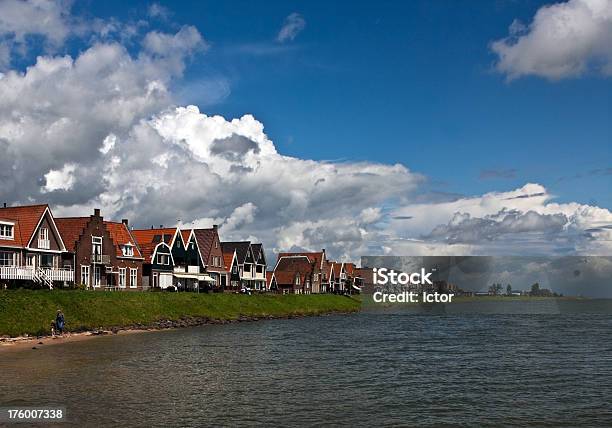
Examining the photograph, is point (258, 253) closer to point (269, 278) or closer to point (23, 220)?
point (269, 278)

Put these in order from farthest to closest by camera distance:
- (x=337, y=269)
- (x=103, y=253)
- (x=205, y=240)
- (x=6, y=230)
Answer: (x=337, y=269)
(x=205, y=240)
(x=103, y=253)
(x=6, y=230)

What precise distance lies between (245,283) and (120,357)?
3452 inches

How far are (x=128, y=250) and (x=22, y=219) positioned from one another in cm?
1921

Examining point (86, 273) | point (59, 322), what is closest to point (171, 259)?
point (86, 273)

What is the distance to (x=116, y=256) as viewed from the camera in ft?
292

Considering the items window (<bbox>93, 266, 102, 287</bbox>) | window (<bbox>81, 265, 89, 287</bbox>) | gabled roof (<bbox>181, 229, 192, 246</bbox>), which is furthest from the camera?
gabled roof (<bbox>181, 229, 192, 246</bbox>)

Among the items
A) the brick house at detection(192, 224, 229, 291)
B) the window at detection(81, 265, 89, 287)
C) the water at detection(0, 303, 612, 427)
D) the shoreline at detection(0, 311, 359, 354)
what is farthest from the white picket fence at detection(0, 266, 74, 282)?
the brick house at detection(192, 224, 229, 291)

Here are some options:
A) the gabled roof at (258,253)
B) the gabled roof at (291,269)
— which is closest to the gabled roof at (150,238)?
the gabled roof at (258,253)

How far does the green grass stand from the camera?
56.4 meters

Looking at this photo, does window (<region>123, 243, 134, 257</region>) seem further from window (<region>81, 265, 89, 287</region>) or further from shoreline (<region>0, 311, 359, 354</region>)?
shoreline (<region>0, 311, 359, 354</region>)

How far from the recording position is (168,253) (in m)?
101

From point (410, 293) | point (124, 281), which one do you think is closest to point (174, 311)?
point (124, 281)

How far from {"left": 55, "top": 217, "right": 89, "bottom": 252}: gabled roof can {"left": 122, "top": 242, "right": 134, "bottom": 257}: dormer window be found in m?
8.12

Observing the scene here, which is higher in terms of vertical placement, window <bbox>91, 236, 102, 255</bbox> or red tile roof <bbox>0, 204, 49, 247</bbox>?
red tile roof <bbox>0, 204, 49, 247</bbox>
